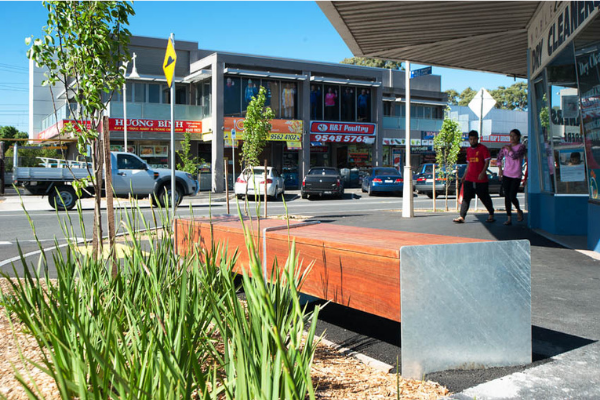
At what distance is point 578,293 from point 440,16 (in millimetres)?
5613

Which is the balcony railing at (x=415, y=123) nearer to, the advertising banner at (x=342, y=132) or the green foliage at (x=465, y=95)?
the advertising banner at (x=342, y=132)

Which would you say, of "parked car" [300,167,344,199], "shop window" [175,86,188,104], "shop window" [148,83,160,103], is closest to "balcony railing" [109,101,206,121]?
"shop window" [148,83,160,103]

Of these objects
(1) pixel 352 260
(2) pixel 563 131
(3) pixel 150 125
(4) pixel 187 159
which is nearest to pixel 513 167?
(2) pixel 563 131

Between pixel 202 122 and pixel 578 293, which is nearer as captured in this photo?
pixel 578 293

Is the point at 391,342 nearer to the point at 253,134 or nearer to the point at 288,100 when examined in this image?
the point at 253,134

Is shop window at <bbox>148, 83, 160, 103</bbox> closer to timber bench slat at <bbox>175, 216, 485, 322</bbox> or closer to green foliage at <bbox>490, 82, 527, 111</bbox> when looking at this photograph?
timber bench slat at <bbox>175, 216, 485, 322</bbox>

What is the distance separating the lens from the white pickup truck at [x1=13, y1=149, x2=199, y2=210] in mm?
17234

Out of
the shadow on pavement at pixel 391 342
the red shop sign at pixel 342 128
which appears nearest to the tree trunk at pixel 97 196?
the shadow on pavement at pixel 391 342

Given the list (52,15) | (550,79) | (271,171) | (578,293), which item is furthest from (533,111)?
(271,171)

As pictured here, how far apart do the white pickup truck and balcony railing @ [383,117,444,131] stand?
23528 millimetres

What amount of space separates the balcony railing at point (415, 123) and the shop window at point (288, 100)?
329 inches

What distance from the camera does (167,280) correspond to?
3641mm

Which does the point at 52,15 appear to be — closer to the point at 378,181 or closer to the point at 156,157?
the point at 378,181

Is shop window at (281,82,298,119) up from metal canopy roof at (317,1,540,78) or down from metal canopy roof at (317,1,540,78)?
up
